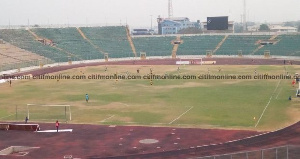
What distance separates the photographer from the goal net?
5138cm

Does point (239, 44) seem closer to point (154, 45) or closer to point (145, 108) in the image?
point (154, 45)

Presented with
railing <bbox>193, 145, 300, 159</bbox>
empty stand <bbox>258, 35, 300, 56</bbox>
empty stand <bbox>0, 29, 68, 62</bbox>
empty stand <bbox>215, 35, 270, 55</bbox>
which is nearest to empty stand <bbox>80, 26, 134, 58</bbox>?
empty stand <bbox>0, 29, 68, 62</bbox>

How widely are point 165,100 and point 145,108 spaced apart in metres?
6.12

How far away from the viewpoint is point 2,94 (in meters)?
70.9

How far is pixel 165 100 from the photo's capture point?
60.6m

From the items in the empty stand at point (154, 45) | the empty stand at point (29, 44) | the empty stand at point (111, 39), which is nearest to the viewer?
the empty stand at point (29, 44)

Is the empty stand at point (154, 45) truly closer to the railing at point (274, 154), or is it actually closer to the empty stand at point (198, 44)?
the empty stand at point (198, 44)

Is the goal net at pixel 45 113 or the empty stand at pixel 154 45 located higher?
the empty stand at pixel 154 45

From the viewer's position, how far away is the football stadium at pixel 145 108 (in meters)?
37.1

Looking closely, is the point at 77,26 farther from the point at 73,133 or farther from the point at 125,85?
the point at 73,133

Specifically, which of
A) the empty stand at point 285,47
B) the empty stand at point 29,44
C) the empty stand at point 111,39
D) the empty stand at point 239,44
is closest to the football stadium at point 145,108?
the empty stand at point 29,44

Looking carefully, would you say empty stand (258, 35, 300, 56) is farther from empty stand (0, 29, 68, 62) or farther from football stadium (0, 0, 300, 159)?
empty stand (0, 29, 68, 62)

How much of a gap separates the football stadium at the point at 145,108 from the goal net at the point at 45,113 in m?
0.14

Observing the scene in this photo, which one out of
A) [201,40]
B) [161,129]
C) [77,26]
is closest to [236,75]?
[161,129]
